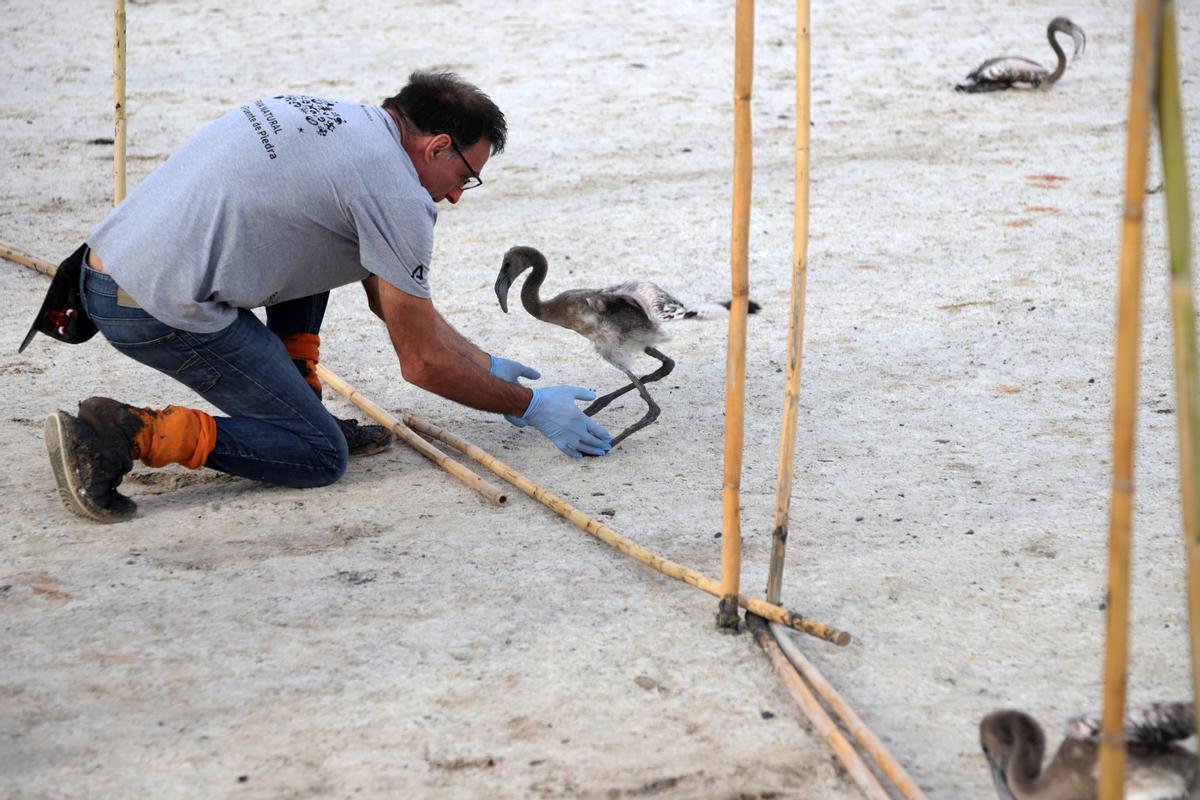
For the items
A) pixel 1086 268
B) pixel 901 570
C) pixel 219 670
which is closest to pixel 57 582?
pixel 219 670

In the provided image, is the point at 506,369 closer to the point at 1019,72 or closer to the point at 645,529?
the point at 645,529

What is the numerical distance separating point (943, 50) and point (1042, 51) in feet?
2.64

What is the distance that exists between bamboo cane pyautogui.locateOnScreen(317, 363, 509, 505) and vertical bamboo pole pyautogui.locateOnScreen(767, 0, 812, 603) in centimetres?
112

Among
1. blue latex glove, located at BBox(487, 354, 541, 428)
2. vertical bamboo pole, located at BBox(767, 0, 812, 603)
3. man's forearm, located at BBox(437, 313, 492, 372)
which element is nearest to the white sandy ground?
blue latex glove, located at BBox(487, 354, 541, 428)

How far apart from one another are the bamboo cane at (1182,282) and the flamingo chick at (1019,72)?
7.92 m

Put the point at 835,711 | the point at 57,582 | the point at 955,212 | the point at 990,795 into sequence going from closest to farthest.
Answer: the point at 990,795
the point at 835,711
the point at 57,582
the point at 955,212

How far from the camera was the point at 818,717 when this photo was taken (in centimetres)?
288

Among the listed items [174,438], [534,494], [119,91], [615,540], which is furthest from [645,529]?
[119,91]

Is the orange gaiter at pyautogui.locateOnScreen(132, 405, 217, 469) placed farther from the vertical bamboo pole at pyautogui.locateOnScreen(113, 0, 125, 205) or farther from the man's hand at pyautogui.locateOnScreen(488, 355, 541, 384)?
the vertical bamboo pole at pyautogui.locateOnScreen(113, 0, 125, 205)

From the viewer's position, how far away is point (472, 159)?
13.4 feet

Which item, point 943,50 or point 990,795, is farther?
point 943,50

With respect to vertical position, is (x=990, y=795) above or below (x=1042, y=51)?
below

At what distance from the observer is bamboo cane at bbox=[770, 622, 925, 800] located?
104 inches

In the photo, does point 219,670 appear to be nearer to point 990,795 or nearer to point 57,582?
point 57,582
